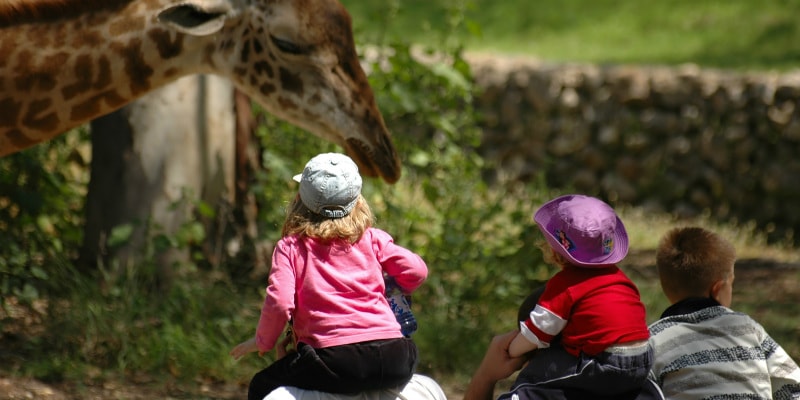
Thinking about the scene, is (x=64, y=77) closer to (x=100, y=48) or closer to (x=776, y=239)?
(x=100, y=48)

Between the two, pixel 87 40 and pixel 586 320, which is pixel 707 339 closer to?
pixel 586 320

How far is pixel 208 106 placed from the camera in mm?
5973

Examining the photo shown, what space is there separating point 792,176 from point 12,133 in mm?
7186

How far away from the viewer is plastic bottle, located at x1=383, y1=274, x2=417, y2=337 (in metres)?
3.52

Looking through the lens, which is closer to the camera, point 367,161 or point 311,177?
point 311,177

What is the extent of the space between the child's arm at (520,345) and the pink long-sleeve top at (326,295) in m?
0.37

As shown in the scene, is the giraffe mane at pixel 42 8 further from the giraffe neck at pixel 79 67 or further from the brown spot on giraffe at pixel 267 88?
the brown spot on giraffe at pixel 267 88

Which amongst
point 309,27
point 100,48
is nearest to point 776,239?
point 309,27

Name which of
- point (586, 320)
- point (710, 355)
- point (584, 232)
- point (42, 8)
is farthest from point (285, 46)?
point (710, 355)

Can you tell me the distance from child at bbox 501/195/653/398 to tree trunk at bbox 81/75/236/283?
281cm

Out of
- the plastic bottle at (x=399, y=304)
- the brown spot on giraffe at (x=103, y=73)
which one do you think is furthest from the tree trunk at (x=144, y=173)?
the plastic bottle at (x=399, y=304)

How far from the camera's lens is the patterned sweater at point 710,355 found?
11.2 ft

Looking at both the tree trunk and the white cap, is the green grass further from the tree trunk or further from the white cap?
the white cap

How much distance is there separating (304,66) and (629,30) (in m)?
9.72
